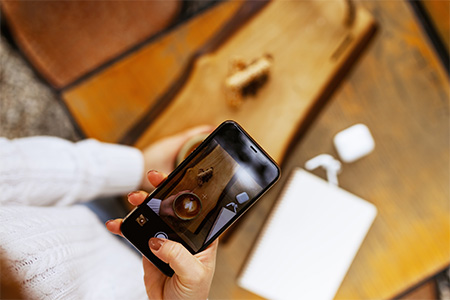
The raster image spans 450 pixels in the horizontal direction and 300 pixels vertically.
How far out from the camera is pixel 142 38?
75cm

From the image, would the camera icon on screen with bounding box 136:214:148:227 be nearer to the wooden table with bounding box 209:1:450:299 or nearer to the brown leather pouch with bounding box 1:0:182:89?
the wooden table with bounding box 209:1:450:299

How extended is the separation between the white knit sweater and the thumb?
13cm

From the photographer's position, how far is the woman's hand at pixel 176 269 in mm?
440

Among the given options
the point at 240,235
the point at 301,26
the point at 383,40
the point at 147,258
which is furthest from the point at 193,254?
the point at 383,40

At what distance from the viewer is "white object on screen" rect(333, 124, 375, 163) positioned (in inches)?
25.7

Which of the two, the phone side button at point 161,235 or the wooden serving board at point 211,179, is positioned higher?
the wooden serving board at point 211,179

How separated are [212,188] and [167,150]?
17 centimetres

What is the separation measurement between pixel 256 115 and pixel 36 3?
1.49 feet

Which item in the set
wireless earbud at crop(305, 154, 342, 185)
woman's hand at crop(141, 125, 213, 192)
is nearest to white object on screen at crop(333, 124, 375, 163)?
wireless earbud at crop(305, 154, 342, 185)

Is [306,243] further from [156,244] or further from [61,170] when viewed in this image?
[61,170]

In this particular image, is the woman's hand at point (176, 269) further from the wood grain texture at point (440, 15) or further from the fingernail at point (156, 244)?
the wood grain texture at point (440, 15)

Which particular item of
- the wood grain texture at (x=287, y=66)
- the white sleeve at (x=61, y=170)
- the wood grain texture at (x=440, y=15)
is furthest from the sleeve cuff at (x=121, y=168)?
the wood grain texture at (x=440, y=15)

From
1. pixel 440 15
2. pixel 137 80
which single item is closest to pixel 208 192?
pixel 137 80

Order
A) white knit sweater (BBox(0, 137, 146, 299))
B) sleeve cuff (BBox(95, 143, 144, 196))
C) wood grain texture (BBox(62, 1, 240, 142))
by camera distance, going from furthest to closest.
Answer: wood grain texture (BBox(62, 1, 240, 142)) → sleeve cuff (BBox(95, 143, 144, 196)) → white knit sweater (BBox(0, 137, 146, 299))
